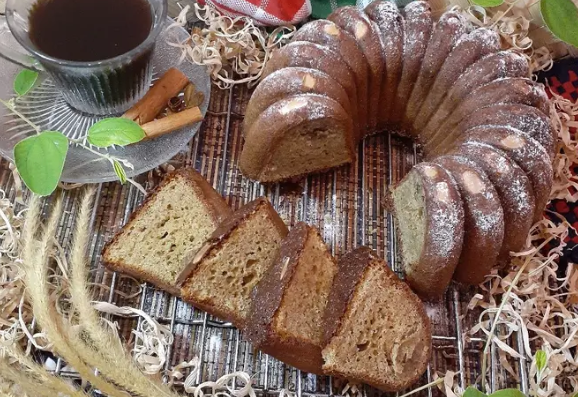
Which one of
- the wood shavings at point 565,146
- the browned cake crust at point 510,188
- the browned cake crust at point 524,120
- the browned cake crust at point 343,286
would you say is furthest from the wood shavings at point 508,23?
the browned cake crust at point 343,286

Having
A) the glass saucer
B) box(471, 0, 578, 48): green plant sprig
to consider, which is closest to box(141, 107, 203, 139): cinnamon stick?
the glass saucer

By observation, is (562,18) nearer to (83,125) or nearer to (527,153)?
(527,153)

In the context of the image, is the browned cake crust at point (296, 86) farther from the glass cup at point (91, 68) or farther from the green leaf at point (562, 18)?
the green leaf at point (562, 18)

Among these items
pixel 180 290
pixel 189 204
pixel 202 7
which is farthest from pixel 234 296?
pixel 202 7

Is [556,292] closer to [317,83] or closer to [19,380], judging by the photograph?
[317,83]

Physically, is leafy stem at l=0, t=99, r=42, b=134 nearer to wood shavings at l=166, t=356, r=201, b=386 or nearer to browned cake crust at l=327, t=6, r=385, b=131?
wood shavings at l=166, t=356, r=201, b=386

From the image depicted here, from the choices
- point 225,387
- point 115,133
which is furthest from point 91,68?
point 225,387
